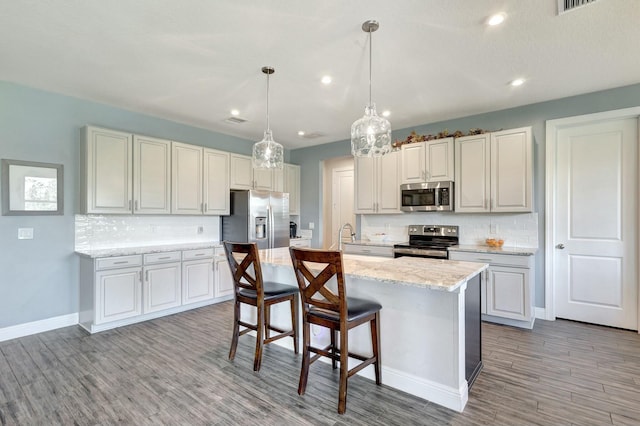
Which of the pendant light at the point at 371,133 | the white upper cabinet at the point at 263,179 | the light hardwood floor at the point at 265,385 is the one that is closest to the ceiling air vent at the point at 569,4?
the pendant light at the point at 371,133

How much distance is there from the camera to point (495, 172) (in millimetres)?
3924

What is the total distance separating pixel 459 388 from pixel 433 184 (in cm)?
283

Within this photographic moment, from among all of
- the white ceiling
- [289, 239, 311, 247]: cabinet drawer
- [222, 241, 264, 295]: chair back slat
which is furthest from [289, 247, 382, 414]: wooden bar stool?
[289, 239, 311, 247]: cabinet drawer

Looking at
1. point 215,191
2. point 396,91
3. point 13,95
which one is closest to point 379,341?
point 396,91

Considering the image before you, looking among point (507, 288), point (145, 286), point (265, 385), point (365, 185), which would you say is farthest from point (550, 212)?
point (145, 286)

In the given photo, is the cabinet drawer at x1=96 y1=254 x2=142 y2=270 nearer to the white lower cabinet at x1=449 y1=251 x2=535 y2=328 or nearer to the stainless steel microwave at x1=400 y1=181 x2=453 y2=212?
the stainless steel microwave at x1=400 y1=181 x2=453 y2=212

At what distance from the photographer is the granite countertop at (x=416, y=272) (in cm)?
189

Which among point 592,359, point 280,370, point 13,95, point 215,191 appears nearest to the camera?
point 280,370

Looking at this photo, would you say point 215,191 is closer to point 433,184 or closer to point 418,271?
point 433,184

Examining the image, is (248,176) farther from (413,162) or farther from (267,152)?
(413,162)

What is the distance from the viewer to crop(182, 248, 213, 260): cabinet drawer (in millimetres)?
4270

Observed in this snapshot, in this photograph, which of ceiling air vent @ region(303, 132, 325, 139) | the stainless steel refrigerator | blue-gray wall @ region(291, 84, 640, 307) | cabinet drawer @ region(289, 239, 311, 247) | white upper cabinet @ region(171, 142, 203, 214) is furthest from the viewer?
cabinet drawer @ region(289, 239, 311, 247)

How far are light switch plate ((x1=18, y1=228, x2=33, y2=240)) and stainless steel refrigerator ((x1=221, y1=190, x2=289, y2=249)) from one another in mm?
2394

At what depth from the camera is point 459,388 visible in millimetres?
2086
